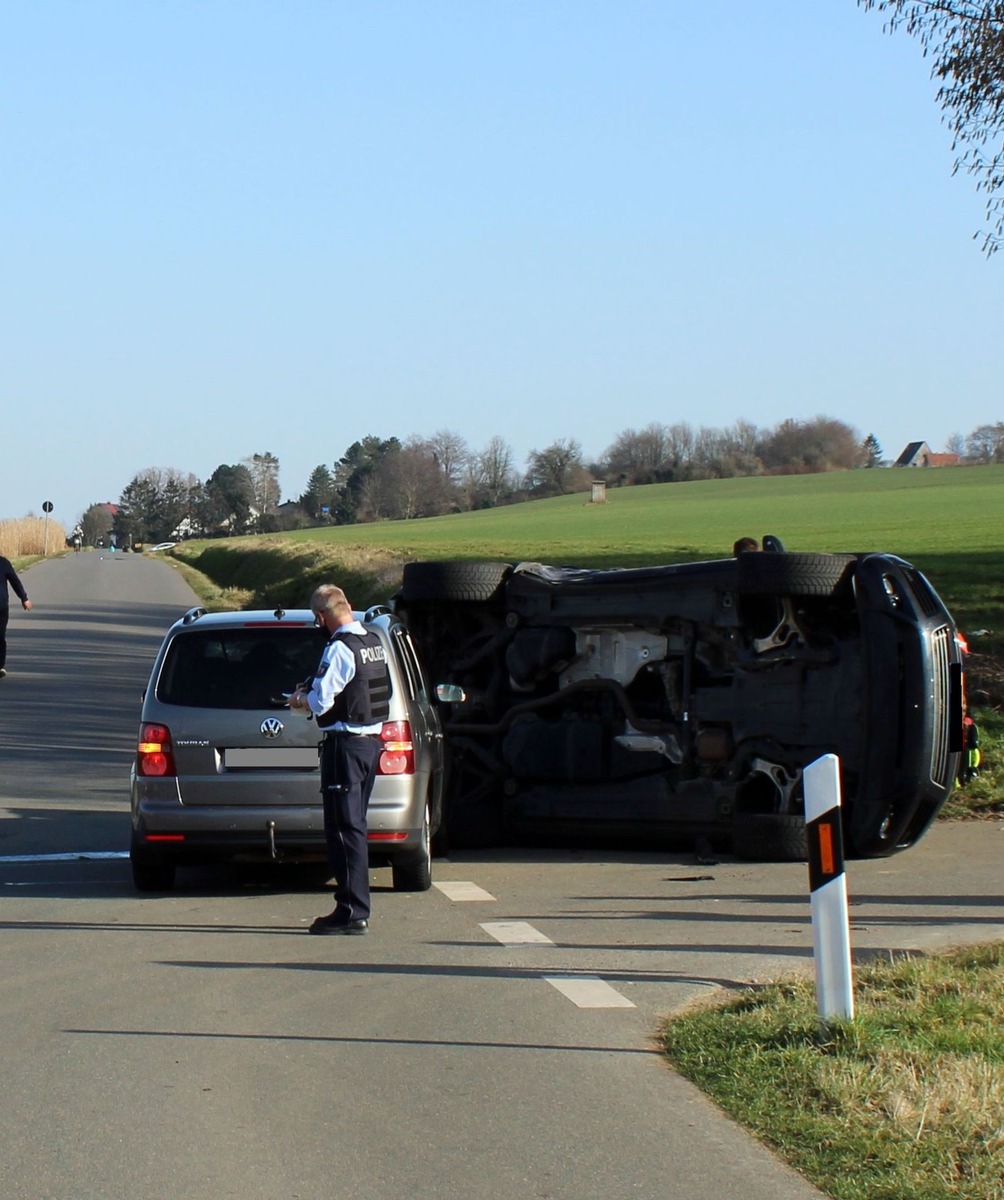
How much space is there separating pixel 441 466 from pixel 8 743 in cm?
13785

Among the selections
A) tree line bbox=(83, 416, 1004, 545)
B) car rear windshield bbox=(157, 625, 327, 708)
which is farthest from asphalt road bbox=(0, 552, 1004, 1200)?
tree line bbox=(83, 416, 1004, 545)

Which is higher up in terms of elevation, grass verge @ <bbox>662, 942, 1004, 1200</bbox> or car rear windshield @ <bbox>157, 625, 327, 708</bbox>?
car rear windshield @ <bbox>157, 625, 327, 708</bbox>

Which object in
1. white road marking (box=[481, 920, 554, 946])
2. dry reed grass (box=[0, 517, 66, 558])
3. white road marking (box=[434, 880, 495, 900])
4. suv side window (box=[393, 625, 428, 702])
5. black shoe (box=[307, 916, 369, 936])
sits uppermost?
dry reed grass (box=[0, 517, 66, 558])

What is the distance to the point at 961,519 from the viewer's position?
197 feet

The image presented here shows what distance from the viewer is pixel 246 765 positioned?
9320 millimetres

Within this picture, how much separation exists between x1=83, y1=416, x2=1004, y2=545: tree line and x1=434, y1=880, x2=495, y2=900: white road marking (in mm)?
114079

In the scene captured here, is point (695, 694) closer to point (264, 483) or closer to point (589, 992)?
point (589, 992)

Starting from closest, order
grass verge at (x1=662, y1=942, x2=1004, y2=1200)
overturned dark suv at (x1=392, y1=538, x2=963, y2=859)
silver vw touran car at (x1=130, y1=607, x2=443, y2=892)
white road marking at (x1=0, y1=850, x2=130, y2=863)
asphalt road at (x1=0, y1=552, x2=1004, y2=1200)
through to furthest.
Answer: grass verge at (x1=662, y1=942, x2=1004, y2=1200) < asphalt road at (x1=0, y1=552, x2=1004, y2=1200) < silver vw touran car at (x1=130, y1=607, x2=443, y2=892) < overturned dark suv at (x1=392, y1=538, x2=963, y2=859) < white road marking at (x1=0, y1=850, x2=130, y2=863)

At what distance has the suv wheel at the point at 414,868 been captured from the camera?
31.0 ft

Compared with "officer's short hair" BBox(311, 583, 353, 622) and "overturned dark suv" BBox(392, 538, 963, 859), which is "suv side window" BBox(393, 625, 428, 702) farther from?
"officer's short hair" BBox(311, 583, 353, 622)

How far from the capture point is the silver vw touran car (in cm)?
925

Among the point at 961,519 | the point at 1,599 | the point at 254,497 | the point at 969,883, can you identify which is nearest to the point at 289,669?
the point at 969,883

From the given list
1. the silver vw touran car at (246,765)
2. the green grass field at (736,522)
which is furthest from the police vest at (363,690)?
the green grass field at (736,522)

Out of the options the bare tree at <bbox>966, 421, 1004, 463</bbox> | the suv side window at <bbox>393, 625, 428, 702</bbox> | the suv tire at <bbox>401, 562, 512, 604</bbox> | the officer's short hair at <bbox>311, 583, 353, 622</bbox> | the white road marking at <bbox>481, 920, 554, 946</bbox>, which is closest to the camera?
the white road marking at <bbox>481, 920, 554, 946</bbox>
